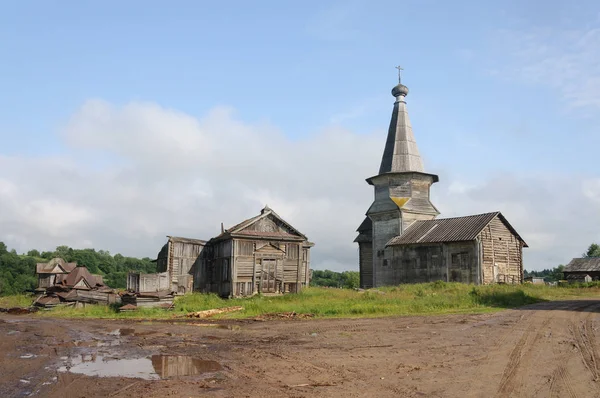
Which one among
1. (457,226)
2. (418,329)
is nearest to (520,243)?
(457,226)

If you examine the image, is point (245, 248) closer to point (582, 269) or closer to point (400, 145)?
point (400, 145)

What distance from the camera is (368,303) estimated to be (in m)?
23.0

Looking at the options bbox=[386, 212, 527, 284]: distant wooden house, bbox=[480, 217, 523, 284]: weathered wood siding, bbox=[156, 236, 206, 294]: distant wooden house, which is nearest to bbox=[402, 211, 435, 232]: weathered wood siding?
bbox=[386, 212, 527, 284]: distant wooden house

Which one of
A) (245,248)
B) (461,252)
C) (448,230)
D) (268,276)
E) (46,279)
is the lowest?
(46,279)

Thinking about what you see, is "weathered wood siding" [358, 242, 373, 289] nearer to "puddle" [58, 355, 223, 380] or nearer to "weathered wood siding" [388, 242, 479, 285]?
"weathered wood siding" [388, 242, 479, 285]

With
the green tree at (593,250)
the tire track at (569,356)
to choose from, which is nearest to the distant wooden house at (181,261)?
the tire track at (569,356)

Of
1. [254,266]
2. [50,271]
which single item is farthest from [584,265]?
[50,271]

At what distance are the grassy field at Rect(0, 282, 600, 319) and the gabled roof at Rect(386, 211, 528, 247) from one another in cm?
509

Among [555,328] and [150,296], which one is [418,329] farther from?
[150,296]

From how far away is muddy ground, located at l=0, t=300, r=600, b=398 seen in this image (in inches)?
315

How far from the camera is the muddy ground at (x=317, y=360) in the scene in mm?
8008

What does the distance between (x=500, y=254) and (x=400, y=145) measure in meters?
13.5

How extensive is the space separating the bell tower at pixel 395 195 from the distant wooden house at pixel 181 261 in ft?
49.9

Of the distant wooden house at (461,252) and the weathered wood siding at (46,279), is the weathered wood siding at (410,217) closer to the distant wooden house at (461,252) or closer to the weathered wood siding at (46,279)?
the distant wooden house at (461,252)
